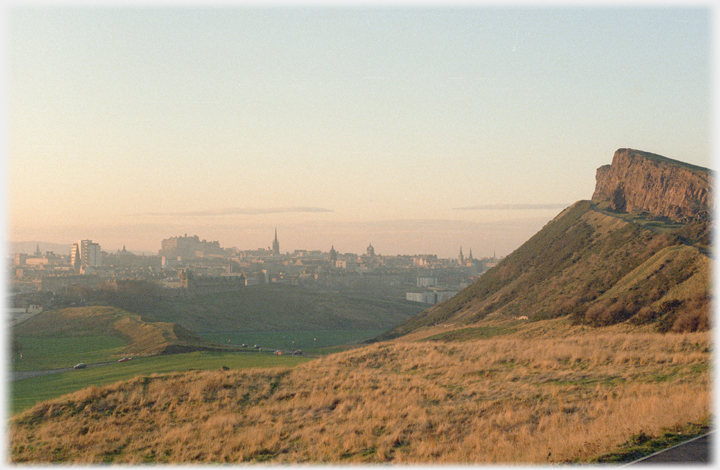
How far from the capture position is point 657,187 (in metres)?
73.1

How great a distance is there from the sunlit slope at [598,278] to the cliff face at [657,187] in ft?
7.58

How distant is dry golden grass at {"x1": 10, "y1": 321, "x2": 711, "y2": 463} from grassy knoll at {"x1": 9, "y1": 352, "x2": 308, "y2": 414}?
1068 centimetres

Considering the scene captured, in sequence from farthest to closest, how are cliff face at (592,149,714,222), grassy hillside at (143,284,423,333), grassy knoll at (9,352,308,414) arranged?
grassy hillside at (143,284,423,333)
cliff face at (592,149,714,222)
grassy knoll at (9,352,308,414)

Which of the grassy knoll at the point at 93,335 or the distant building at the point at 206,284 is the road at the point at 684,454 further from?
the distant building at the point at 206,284

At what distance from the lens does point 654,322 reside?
40.5 meters

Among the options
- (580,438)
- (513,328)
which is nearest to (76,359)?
(513,328)

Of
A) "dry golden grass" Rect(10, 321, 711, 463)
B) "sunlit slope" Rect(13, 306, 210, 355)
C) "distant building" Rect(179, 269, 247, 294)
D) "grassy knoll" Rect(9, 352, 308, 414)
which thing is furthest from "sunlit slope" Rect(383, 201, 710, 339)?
"distant building" Rect(179, 269, 247, 294)

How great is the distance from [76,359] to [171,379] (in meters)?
38.4

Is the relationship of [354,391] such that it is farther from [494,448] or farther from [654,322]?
[654,322]

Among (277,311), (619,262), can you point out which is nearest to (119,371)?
(619,262)

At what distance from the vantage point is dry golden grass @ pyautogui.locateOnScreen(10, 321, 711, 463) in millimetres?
17531

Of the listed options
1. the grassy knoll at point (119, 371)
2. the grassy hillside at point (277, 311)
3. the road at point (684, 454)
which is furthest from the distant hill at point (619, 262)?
the grassy hillside at point (277, 311)

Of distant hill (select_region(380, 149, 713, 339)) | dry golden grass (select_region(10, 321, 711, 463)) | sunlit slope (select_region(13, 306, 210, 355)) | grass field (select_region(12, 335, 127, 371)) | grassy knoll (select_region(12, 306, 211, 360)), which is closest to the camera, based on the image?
dry golden grass (select_region(10, 321, 711, 463))

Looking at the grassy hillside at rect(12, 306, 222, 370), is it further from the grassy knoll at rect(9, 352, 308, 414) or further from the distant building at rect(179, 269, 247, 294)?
the distant building at rect(179, 269, 247, 294)
